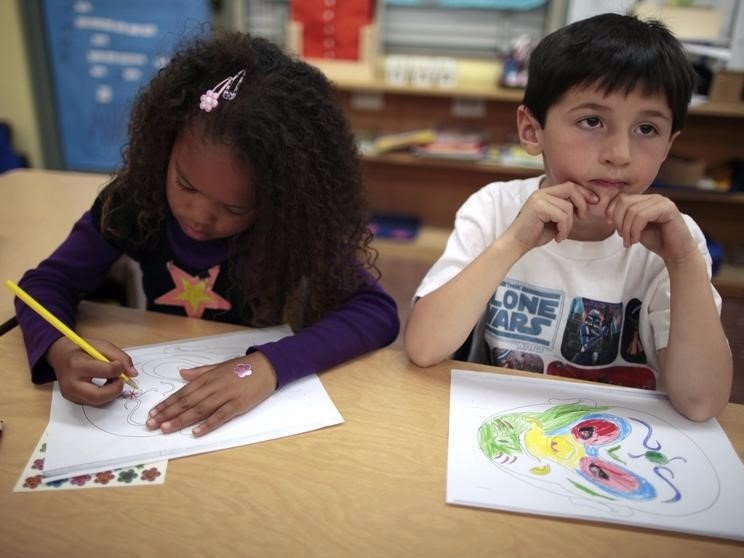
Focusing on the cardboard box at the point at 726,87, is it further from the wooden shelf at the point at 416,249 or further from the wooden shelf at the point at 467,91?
the wooden shelf at the point at 416,249

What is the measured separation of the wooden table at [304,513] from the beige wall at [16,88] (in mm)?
3108

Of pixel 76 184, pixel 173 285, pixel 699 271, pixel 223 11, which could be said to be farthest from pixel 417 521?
pixel 223 11

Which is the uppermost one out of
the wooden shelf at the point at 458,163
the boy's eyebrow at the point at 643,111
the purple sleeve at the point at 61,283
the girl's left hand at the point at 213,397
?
the boy's eyebrow at the point at 643,111

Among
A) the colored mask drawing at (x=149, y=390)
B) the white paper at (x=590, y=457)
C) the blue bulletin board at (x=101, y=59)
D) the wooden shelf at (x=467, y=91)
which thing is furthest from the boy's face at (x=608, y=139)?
the blue bulletin board at (x=101, y=59)

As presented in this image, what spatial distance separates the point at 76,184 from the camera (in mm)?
1757

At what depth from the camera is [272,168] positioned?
0.88 metres

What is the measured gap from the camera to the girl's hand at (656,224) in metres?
0.83

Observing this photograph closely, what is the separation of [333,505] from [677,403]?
0.51 m

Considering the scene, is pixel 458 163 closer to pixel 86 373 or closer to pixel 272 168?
pixel 272 168

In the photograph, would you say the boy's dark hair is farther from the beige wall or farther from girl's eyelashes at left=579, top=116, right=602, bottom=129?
the beige wall

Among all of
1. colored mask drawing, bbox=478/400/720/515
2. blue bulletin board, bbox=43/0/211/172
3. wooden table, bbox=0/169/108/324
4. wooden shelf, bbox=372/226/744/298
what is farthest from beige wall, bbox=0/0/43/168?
colored mask drawing, bbox=478/400/720/515

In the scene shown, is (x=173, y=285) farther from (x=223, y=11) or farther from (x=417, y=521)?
(x=223, y=11)

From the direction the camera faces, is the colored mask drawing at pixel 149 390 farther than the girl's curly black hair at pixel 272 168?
No

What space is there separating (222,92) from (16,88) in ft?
9.93
